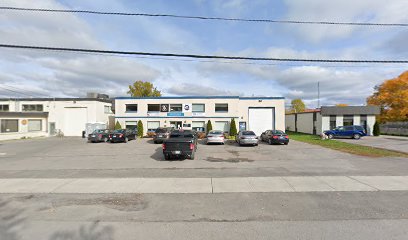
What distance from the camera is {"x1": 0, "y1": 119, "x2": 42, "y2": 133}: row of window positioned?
26.8 m

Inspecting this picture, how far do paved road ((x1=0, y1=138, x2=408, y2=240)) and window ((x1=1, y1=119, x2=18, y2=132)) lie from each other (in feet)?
81.6

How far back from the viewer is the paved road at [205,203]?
4035 millimetres

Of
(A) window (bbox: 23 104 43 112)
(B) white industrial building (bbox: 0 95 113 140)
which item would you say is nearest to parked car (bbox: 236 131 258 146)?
(B) white industrial building (bbox: 0 95 113 140)

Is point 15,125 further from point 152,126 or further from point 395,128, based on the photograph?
point 395,128

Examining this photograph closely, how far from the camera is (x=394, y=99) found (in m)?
34.3

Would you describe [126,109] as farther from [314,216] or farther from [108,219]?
[314,216]

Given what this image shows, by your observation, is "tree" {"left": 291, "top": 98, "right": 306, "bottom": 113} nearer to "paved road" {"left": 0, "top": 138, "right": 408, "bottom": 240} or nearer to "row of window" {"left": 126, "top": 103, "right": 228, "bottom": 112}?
"row of window" {"left": 126, "top": 103, "right": 228, "bottom": 112}

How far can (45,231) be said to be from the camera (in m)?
4.06

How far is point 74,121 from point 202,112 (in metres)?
19.9

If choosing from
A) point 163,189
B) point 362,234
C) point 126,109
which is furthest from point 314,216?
point 126,109

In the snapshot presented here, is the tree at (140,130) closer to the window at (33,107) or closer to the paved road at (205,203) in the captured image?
the window at (33,107)

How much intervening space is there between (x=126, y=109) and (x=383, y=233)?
1184 inches

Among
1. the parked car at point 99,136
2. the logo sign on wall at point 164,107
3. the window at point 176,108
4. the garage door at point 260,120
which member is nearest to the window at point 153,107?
the logo sign on wall at point 164,107

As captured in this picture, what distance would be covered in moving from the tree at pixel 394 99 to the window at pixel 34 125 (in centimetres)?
5596
